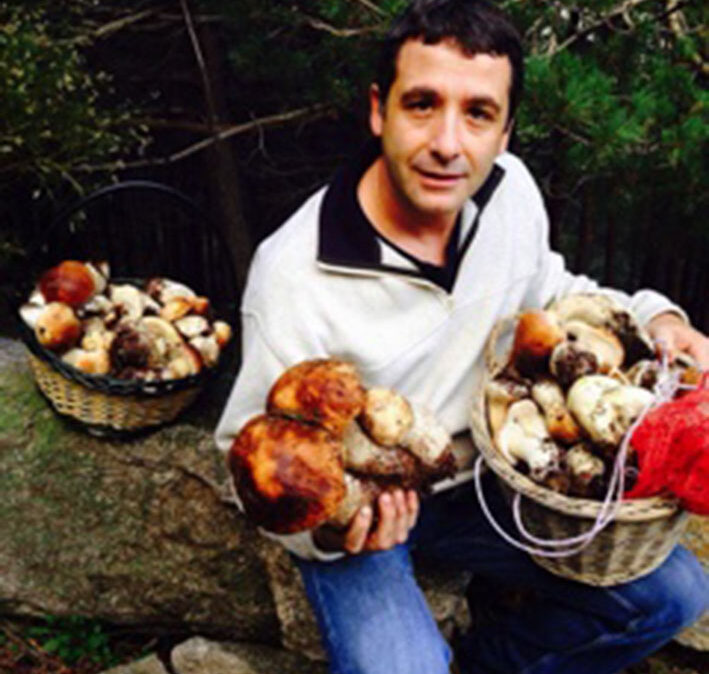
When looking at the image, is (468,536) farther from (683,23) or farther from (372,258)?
(683,23)

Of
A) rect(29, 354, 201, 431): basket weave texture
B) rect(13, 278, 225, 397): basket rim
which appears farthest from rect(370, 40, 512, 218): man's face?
rect(29, 354, 201, 431): basket weave texture

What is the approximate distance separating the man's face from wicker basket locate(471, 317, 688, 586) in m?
0.56

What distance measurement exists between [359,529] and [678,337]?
1.17 meters

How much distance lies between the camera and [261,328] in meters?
2.39

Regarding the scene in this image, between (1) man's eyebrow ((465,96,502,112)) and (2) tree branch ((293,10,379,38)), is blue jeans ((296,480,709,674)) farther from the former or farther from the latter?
(2) tree branch ((293,10,379,38))

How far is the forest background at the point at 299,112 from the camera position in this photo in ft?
9.32

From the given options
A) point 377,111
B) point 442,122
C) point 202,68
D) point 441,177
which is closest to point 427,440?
point 441,177

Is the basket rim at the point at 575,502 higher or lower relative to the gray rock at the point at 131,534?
higher

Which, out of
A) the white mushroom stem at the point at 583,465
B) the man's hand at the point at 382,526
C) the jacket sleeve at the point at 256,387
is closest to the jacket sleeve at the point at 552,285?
the white mushroom stem at the point at 583,465

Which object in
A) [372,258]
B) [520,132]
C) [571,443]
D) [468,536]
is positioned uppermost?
[520,132]

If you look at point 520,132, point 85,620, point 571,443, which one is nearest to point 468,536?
point 571,443

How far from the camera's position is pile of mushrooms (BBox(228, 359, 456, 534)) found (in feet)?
6.34

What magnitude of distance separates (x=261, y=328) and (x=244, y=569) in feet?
4.26

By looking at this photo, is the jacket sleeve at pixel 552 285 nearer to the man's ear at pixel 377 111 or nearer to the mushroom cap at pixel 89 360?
the man's ear at pixel 377 111
